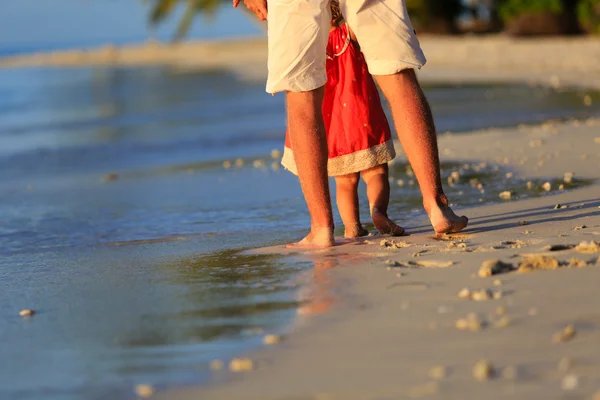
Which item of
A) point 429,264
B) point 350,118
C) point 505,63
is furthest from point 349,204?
point 505,63

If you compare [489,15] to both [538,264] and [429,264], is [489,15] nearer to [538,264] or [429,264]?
[429,264]

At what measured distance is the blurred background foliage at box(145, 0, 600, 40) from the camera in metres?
21.6

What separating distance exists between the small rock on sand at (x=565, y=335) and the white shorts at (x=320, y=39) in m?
1.55

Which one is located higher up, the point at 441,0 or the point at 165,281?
the point at 441,0

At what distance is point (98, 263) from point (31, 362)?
1394mm

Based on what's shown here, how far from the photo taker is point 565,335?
2471mm

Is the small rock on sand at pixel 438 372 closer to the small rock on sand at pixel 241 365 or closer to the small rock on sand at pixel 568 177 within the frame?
the small rock on sand at pixel 241 365

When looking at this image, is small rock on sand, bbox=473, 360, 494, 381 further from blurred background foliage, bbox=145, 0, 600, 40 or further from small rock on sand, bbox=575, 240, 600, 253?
blurred background foliage, bbox=145, 0, 600, 40

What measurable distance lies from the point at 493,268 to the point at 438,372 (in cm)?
86

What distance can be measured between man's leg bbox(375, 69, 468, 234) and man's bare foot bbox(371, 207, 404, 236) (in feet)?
0.74

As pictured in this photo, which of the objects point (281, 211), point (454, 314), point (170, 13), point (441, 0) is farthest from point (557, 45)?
point (170, 13)

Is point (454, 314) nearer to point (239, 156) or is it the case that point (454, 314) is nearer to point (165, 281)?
point (165, 281)

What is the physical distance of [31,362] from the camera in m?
2.68

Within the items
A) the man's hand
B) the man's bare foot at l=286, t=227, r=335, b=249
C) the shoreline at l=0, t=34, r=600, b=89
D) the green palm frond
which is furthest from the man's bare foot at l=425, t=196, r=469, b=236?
A: the green palm frond
